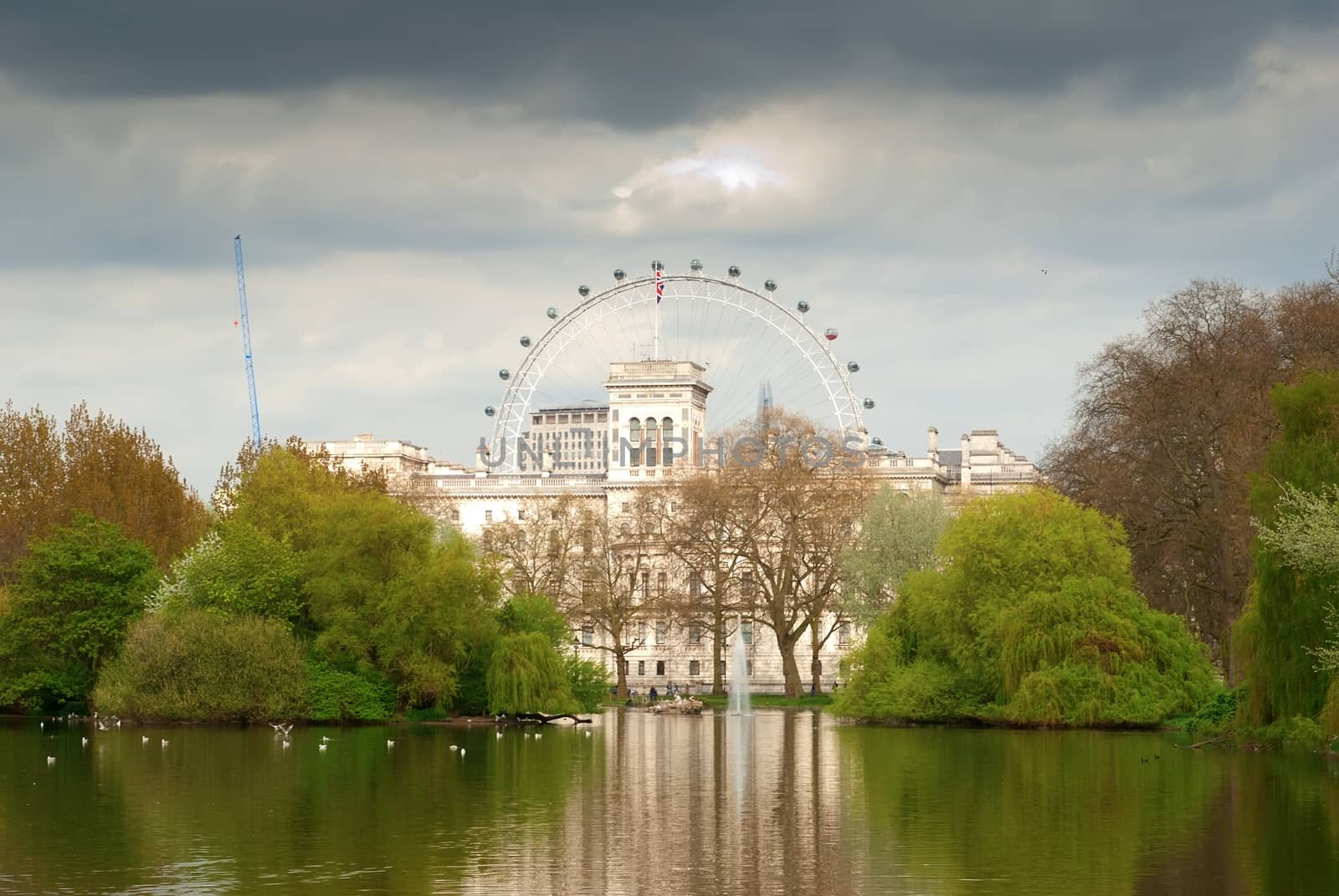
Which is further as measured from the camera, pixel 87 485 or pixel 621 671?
pixel 621 671

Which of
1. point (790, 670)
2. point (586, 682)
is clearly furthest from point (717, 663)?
point (586, 682)

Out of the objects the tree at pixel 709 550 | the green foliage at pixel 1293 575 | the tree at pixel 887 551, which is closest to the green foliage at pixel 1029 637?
the green foliage at pixel 1293 575

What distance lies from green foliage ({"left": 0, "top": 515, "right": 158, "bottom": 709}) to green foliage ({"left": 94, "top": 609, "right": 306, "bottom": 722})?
468 centimetres

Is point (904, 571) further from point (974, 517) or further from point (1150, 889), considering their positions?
point (1150, 889)

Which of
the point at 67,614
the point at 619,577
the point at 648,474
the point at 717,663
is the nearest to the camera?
the point at 67,614

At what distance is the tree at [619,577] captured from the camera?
10206 centimetres

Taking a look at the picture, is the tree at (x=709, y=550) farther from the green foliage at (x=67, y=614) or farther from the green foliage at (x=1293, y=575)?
the green foliage at (x=1293, y=575)

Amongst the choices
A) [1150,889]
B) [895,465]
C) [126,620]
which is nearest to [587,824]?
[1150,889]

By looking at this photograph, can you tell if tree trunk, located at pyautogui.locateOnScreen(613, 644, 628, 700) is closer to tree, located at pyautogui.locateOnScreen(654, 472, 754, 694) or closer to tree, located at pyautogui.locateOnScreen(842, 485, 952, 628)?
tree, located at pyautogui.locateOnScreen(654, 472, 754, 694)

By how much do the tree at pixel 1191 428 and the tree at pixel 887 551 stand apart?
61.4 ft

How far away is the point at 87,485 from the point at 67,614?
43.8 feet

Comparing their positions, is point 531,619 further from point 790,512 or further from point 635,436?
point 635,436

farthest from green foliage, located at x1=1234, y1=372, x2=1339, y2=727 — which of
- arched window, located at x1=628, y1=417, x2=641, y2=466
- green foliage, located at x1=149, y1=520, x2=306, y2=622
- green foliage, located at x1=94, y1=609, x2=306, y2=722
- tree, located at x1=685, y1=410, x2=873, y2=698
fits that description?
arched window, located at x1=628, y1=417, x2=641, y2=466

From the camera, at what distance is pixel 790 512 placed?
311ft
